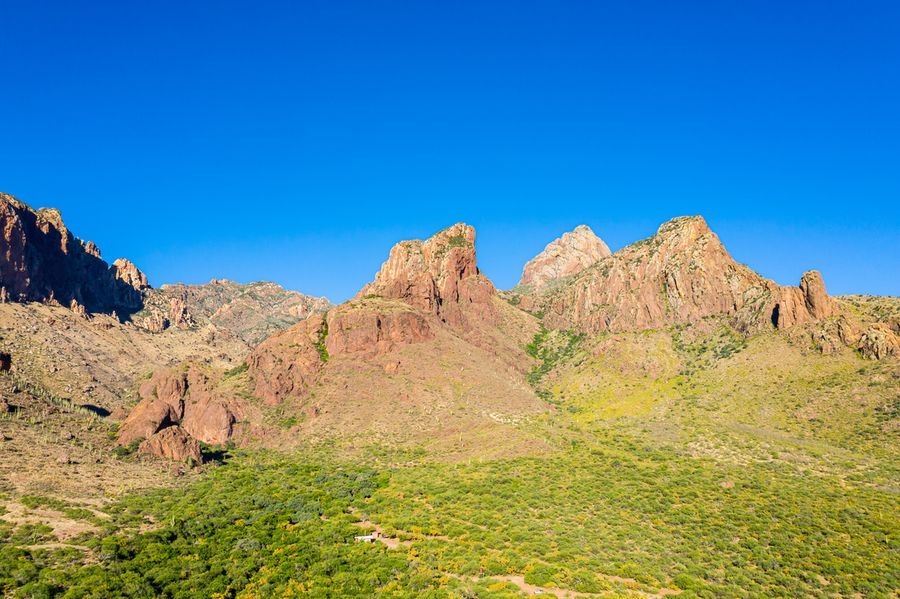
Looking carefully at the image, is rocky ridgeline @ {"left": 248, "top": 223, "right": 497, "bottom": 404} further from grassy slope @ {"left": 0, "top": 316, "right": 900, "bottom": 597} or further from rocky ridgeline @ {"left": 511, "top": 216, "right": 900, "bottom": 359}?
rocky ridgeline @ {"left": 511, "top": 216, "right": 900, "bottom": 359}

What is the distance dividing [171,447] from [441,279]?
8644 centimetres

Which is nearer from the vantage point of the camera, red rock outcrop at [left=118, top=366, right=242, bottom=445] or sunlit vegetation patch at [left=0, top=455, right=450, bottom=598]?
sunlit vegetation patch at [left=0, top=455, right=450, bottom=598]

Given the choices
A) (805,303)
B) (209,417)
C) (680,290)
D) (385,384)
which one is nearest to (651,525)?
(385,384)

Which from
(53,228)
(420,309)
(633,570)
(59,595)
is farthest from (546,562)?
(53,228)

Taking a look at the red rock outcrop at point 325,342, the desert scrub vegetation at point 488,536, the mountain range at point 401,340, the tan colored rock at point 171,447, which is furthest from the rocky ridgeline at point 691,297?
the tan colored rock at point 171,447

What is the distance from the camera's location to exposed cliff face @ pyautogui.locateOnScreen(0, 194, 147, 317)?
155 m

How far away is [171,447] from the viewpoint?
83.2 metres

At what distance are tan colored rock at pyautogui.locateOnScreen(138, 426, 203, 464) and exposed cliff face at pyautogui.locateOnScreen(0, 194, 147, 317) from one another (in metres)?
108

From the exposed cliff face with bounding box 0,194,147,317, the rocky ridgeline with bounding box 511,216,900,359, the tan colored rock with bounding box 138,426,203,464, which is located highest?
the exposed cliff face with bounding box 0,194,147,317

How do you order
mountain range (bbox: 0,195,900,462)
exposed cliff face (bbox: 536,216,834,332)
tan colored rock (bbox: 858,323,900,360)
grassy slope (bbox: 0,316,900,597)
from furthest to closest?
1. exposed cliff face (bbox: 536,216,834,332)
2. mountain range (bbox: 0,195,900,462)
3. tan colored rock (bbox: 858,323,900,360)
4. grassy slope (bbox: 0,316,900,597)

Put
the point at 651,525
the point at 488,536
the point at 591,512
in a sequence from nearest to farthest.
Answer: the point at 488,536, the point at 651,525, the point at 591,512

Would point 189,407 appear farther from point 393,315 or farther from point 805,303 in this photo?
point 805,303

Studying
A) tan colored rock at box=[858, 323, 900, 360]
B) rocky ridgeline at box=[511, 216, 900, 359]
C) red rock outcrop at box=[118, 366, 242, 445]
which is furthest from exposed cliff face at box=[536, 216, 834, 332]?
red rock outcrop at box=[118, 366, 242, 445]

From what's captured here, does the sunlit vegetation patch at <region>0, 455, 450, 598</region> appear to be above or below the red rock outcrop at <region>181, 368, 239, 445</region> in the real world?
below
